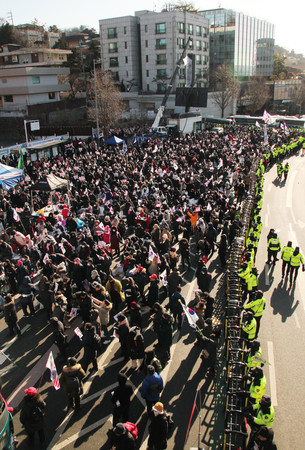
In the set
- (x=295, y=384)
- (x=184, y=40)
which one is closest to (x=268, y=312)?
(x=295, y=384)

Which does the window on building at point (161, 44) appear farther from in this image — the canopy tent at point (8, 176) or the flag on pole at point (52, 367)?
the flag on pole at point (52, 367)

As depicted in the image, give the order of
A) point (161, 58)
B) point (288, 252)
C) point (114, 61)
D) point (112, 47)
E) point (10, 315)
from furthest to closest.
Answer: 1. point (114, 61)
2. point (112, 47)
3. point (161, 58)
4. point (288, 252)
5. point (10, 315)

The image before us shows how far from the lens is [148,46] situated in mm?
64312

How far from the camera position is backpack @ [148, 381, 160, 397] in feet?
21.5

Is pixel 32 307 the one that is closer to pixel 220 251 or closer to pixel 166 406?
pixel 166 406

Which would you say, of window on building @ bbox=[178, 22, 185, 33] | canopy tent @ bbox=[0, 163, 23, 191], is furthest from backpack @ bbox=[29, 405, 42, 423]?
window on building @ bbox=[178, 22, 185, 33]

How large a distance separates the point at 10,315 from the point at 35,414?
12.1 feet

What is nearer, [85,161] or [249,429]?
[249,429]

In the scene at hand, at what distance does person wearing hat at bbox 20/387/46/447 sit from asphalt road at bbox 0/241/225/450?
1.82 feet

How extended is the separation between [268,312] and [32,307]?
6752 mm

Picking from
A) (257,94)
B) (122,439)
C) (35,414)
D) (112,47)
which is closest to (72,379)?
(35,414)

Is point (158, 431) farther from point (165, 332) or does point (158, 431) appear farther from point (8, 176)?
point (8, 176)

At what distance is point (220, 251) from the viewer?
13.1 meters

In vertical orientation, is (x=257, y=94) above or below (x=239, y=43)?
below
